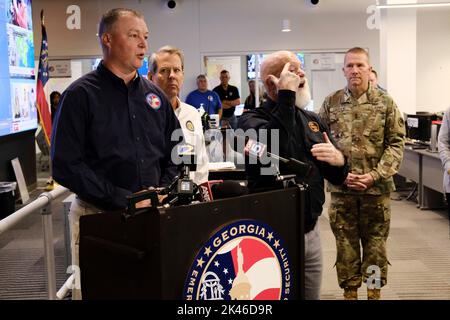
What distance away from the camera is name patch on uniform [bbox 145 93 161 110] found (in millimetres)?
2103

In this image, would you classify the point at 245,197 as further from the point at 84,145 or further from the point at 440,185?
the point at 440,185

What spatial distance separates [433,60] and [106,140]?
12.0 meters

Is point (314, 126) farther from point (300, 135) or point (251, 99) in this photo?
point (251, 99)

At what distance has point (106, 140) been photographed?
1.93 meters

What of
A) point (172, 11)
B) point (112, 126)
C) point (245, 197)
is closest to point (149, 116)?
point (112, 126)

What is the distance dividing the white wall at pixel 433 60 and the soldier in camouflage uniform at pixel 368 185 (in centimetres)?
1011

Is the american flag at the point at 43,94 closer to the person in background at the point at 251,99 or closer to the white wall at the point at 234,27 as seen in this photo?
the white wall at the point at 234,27

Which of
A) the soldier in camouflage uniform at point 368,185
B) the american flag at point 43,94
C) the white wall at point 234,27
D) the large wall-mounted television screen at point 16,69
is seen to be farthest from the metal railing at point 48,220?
the white wall at point 234,27

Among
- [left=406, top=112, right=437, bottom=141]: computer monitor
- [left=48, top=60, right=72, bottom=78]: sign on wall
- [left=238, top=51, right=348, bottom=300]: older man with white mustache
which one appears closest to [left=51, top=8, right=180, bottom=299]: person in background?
[left=238, top=51, right=348, bottom=300]: older man with white mustache

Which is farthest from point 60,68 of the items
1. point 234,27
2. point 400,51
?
point 400,51

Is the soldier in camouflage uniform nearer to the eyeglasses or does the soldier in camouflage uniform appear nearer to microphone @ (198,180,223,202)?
the eyeglasses

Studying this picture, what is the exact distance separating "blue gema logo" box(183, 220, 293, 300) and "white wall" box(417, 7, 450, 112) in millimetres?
12328

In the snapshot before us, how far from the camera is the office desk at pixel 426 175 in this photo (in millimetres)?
6441

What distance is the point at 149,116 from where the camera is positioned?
207 cm
